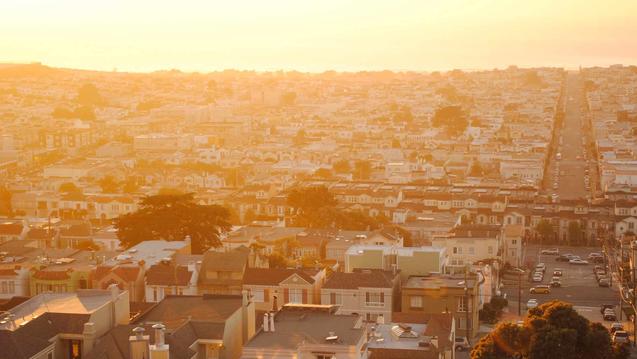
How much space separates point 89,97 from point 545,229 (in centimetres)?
7264

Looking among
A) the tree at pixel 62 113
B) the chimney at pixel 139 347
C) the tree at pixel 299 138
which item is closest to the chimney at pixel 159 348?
the chimney at pixel 139 347

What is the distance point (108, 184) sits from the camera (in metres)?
45.0

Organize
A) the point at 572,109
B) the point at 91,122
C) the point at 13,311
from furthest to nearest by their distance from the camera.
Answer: the point at 572,109, the point at 91,122, the point at 13,311

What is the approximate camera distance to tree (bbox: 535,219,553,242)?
3778cm

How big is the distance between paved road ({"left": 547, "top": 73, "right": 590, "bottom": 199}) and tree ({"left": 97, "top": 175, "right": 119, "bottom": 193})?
1975cm

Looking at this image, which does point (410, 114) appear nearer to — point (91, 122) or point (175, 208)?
point (91, 122)

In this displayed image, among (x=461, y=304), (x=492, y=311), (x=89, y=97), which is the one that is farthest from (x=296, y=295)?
(x=89, y=97)

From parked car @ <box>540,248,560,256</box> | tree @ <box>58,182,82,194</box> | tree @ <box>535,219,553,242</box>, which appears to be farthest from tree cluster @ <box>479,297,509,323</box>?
tree @ <box>58,182,82,194</box>

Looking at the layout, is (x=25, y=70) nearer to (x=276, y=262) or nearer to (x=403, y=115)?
→ (x=403, y=115)

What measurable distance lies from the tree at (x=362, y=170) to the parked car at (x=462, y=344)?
32046 millimetres

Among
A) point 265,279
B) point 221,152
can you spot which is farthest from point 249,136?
point 265,279

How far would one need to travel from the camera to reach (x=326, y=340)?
12.8 meters

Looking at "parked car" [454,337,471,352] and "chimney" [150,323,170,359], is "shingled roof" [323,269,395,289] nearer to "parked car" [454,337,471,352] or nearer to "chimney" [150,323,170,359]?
"parked car" [454,337,471,352]

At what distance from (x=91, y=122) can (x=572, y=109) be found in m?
48.2
